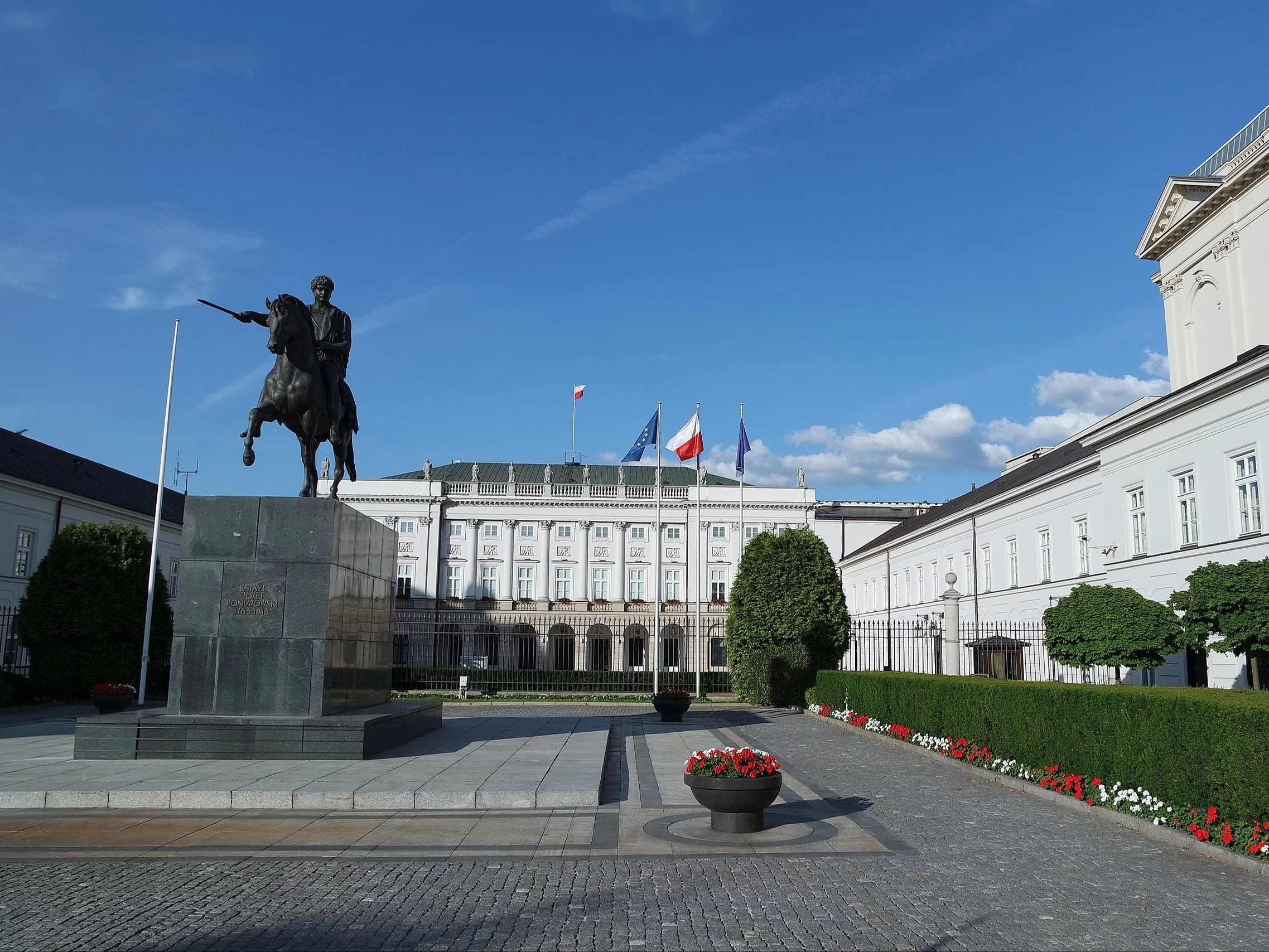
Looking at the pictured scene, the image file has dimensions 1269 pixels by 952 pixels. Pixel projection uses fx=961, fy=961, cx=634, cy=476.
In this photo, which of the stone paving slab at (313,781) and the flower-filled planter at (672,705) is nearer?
the stone paving slab at (313,781)

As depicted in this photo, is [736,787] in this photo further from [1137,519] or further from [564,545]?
[564,545]

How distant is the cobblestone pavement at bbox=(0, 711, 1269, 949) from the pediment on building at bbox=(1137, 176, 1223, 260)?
29001mm

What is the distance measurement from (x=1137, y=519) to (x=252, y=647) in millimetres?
24277

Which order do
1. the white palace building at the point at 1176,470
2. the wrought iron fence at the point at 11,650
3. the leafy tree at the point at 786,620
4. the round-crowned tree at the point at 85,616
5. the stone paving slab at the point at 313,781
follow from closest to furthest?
1. the stone paving slab at the point at 313,781
2. the white palace building at the point at 1176,470
3. the round-crowned tree at the point at 85,616
4. the wrought iron fence at the point at 11,650
5. the leafy tree at the point at 786,620

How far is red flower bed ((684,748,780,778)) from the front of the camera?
974 cm

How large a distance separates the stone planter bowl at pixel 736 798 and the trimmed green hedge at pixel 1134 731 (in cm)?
418

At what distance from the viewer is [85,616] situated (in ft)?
96.9

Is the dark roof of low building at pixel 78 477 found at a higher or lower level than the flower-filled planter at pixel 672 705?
higher

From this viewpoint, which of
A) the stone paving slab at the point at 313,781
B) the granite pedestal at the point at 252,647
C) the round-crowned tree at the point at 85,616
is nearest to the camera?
the stone paving slab at the point at 313,781

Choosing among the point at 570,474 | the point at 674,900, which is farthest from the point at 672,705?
the point at 570,474

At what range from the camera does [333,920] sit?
6.51 metres

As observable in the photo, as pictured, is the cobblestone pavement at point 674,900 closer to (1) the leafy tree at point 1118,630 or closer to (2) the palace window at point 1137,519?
(1) the leafy tree at point 1118,630

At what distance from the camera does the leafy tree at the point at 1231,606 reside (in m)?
17.4

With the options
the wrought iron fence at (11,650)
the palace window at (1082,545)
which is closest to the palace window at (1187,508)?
the palace window at (1082,545)
